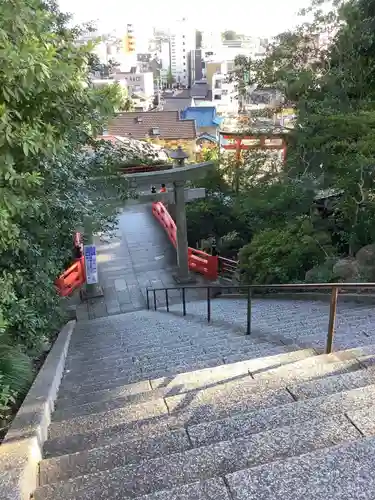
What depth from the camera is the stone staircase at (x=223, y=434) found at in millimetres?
1808

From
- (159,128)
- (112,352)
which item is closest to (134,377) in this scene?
(112,352)

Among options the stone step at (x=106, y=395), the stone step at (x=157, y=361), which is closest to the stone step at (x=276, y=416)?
the stone step at (x=106, y=395)

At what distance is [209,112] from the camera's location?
1586 inches

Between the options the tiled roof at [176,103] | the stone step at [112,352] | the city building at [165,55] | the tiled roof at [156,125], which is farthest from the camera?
the city building at [165,55]

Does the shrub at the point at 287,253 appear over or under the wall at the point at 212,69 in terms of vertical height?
under

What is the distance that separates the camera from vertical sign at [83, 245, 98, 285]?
10.6 m

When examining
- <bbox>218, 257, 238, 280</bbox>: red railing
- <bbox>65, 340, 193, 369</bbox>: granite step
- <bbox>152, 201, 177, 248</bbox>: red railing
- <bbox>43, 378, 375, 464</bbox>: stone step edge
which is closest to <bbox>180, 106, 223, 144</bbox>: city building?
<bbox>152, 201, 177, 248</bbox>: red railing

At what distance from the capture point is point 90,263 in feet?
35.1

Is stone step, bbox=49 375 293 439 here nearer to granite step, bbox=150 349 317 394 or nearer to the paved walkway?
granite step, bbox=150 349 317 394

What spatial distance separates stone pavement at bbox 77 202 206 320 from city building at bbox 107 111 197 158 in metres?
12.8

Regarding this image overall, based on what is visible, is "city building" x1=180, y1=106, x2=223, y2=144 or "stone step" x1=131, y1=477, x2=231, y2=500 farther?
"city building" x1=180, y1=106, x2=223, y2=144

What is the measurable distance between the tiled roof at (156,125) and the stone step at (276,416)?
27.4m

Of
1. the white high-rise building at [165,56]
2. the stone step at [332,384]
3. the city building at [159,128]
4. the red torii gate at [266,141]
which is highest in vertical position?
the white high-rise building at [165,56]

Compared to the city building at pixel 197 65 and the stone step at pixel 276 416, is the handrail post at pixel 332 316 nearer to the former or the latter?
the stone step at pixel 276 416
